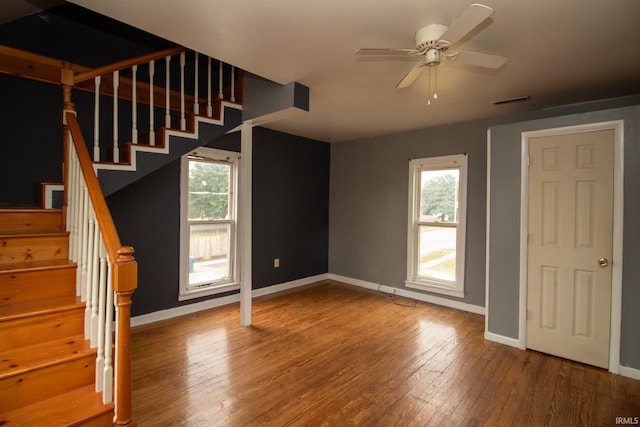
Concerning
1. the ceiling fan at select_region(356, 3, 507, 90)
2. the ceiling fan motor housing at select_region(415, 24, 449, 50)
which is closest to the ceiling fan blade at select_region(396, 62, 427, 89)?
the ceiling fan at select_region(356, 3, 507, 90)

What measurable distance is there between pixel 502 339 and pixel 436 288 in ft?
4.10

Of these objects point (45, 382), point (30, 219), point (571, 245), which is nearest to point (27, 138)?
point (30, 219)

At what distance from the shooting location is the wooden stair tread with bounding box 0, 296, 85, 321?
1638 millimetres

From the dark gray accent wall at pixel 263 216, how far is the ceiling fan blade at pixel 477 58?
2958 mm

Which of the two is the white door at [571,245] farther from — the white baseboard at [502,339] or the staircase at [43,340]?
the staircase at [43,340]

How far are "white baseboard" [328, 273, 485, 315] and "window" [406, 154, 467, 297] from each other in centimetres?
11

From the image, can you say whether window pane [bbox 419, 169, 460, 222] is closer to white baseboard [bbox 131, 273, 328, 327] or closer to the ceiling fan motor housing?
white baseboard [bbox 131, 273, 328, 327]

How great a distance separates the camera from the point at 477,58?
76.1 inches

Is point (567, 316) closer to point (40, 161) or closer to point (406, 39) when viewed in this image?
point (406, 39)

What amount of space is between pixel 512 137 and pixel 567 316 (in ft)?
5.59

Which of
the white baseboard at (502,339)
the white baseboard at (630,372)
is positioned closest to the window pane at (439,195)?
the white baseboard at (502,339)

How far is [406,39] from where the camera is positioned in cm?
205

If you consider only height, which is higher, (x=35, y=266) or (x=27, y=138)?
(x=27, y=138)

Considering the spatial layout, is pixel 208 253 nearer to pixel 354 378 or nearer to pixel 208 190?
pixel 208 190
